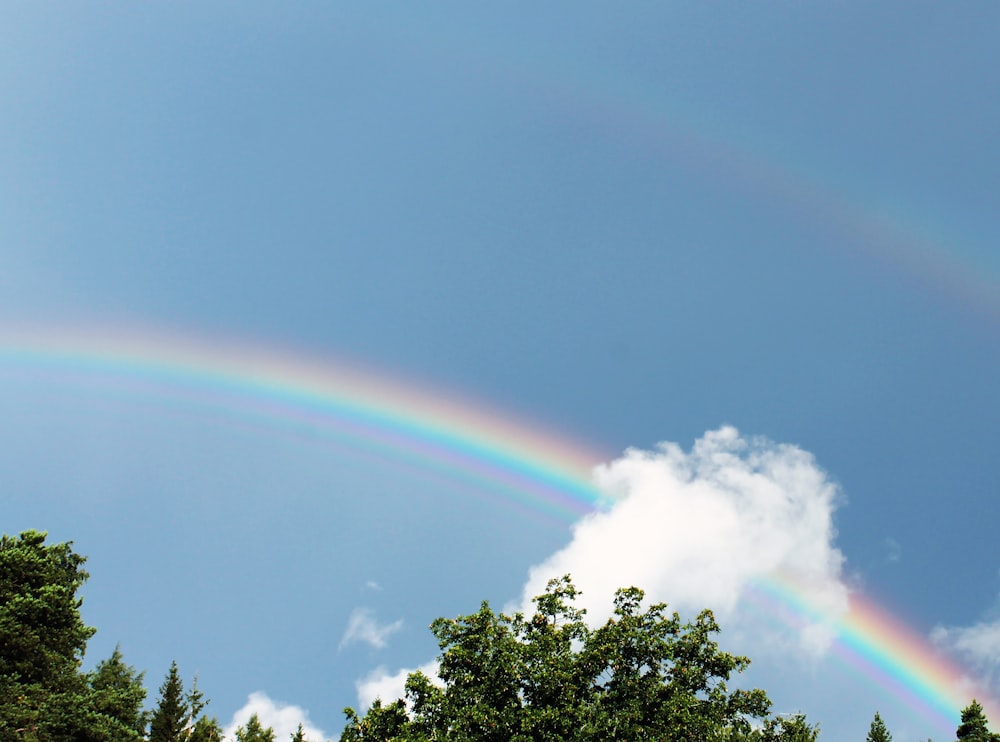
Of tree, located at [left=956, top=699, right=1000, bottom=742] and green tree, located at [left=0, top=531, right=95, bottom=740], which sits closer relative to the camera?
green tree, located at [left=0, top=531, right=95, bottom=740]

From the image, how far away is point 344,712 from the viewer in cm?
3080

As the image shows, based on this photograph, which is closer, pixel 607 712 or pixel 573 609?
pixel 607 712

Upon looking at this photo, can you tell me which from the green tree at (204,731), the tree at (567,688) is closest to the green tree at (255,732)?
the green tree at (204,731)

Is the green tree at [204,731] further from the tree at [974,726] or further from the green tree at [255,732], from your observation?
the tree at [974,726]

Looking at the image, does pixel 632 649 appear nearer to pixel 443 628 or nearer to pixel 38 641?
pixel 443 628

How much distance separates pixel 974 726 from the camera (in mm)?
54312

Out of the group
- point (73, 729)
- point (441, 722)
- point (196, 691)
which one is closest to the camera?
point (441, 722)

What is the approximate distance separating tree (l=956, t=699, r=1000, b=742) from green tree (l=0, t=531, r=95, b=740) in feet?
194

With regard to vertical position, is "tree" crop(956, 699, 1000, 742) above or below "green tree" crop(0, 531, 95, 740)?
above

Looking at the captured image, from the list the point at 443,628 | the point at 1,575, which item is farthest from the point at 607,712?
the point at 1,575

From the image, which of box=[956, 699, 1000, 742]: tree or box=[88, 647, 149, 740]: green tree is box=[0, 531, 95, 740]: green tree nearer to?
box=[88, 647, 149, 740]: green tree

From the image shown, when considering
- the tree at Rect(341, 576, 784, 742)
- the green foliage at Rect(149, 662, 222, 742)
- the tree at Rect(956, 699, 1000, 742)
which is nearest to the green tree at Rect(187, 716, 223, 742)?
the green foliage at Rect(149, 662, 222, 742)

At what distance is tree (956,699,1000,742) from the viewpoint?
53219 millimetres

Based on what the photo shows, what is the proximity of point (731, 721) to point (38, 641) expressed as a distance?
99.4 feet
